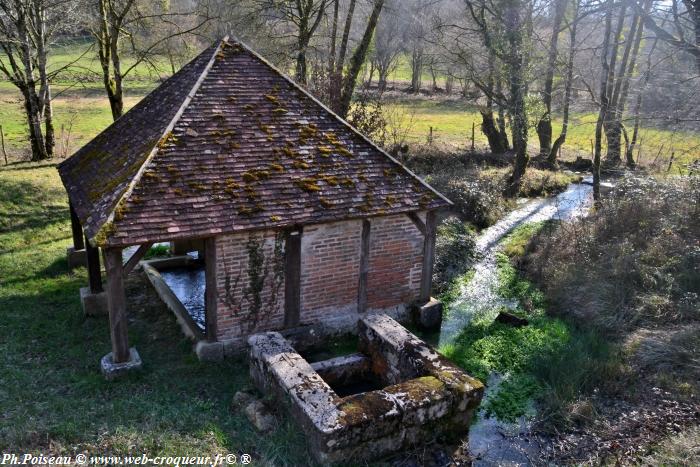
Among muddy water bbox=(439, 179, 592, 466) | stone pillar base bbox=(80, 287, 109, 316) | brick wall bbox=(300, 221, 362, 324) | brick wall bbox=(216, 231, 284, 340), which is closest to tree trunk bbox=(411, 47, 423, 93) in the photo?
muddy water bbox=(439, 179, 592, 466)

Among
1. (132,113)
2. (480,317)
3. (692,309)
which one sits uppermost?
(132,113)

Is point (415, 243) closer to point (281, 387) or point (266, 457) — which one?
point (281, 387)

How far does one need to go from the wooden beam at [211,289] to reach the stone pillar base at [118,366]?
113 centimetres

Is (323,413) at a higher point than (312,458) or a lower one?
higher

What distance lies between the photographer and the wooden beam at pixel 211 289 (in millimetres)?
8453

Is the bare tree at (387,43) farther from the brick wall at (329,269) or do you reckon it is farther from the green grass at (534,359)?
the brick wall at (329,269)

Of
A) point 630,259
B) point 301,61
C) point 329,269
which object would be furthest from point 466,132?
point 329,269

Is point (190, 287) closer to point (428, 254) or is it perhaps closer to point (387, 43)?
point (428, 254)

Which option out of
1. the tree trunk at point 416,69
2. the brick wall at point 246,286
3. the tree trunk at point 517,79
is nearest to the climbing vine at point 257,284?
the brick wall at point 246,286

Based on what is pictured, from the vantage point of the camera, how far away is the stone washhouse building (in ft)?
26.6

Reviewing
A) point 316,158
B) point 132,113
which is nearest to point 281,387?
point 316,158

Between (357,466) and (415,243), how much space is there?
15.4 ft

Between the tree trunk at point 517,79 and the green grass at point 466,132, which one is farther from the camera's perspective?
the green grass at point 466,132

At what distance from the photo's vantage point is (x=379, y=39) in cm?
4444
